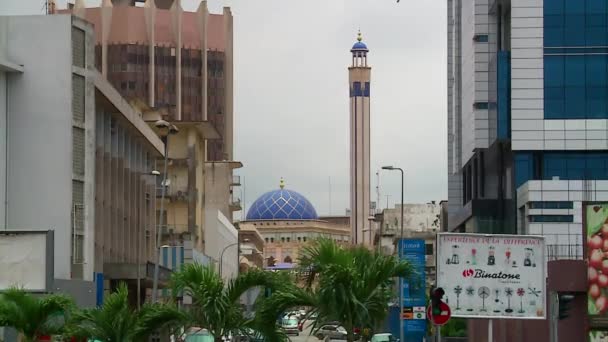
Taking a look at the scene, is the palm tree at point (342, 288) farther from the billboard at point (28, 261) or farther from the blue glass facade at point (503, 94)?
the blue glass facade at point (503, 94)

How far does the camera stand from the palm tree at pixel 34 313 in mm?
33062

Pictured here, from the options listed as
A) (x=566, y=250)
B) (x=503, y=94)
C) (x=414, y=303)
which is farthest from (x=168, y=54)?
(x=414, y=303)

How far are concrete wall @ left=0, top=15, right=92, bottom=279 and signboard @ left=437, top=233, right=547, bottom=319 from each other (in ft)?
81.0

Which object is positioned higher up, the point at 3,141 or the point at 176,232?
the point at 3,141

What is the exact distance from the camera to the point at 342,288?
2978 cm

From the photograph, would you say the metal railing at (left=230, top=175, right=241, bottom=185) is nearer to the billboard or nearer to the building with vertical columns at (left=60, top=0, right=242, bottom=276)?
the building with vertical columns at (left=60, top=0, right=242, bottom=276)

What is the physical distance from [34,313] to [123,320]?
109 inches

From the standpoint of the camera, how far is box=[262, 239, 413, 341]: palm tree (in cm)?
2977

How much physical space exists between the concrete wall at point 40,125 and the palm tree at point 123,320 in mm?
25728

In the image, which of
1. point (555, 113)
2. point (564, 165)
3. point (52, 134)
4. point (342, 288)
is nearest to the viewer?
point (342, 288)

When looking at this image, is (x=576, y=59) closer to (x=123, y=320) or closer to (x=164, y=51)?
(x=123, y=320)

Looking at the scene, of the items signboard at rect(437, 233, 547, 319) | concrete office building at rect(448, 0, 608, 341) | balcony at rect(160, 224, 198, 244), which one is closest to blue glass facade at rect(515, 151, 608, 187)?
concrete office building at rect(448, 0, 608, 341)

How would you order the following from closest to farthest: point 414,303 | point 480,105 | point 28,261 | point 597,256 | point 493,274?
point 493,274, point 28,261, point 597,256, point 414,303, point 480,105

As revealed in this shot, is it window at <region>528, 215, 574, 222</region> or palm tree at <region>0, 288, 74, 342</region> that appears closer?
palm tree at <region>0, 288, 74, 342</region>
